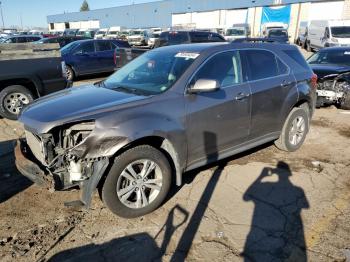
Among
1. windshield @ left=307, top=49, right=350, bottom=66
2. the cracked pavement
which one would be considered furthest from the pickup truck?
windshield @ left=307, top=49, right=350, bottom=66

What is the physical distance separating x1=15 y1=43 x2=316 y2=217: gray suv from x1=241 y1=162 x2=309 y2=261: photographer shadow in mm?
609

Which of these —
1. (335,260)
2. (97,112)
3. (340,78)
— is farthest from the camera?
(340,78)

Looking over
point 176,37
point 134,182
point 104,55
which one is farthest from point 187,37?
point 134,182

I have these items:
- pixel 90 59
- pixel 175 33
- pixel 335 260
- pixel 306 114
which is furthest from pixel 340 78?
pixel 175 33

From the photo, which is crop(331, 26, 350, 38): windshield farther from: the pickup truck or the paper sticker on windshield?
the paper sticker on windshield

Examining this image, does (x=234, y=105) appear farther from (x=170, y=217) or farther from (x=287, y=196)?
(x=170, y=217)

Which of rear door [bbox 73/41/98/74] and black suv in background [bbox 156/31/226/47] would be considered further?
black suv in background [bbox 156/31/226/47]

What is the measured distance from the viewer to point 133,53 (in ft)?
41.0

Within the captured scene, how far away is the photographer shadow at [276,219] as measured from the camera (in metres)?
3.21

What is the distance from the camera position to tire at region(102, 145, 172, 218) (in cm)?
346

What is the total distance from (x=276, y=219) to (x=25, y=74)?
248 inches

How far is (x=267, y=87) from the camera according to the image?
4875mm

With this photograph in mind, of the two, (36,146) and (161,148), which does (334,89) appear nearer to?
(161,148)

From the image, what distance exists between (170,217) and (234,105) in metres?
1.63
